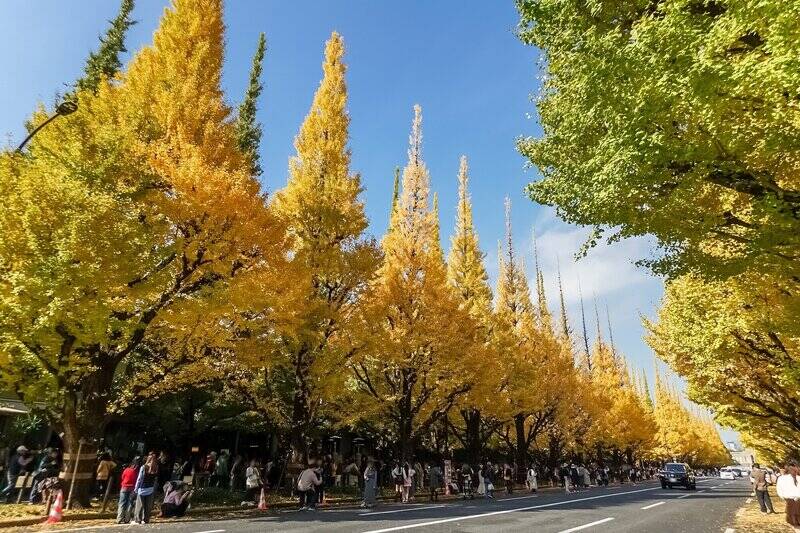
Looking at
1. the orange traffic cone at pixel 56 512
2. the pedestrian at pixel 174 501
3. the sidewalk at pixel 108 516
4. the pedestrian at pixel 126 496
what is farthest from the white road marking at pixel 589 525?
the orange traffic cone at pixel 56 512

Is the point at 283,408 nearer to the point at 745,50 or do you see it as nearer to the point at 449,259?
the point at 449,259

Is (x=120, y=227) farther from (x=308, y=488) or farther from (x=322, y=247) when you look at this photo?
(x=308, y=488)

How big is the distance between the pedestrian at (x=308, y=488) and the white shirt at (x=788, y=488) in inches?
467

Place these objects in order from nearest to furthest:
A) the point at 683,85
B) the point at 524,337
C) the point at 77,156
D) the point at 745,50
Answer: the point at 683,85
the point at 745,50
the point at 77,156
the point at 524,337

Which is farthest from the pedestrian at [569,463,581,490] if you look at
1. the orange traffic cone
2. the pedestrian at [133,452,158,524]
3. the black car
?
the orange traffic cone

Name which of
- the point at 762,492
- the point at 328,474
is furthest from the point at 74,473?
Answer: the point at 762,492

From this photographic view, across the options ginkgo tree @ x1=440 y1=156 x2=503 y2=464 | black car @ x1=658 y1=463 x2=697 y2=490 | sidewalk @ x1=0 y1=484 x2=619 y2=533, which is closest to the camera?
sidewalk @ x1=0 y1=484 x2=619 y2=533

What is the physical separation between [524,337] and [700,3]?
25.0 metres

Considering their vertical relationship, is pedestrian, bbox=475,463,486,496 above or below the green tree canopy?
below

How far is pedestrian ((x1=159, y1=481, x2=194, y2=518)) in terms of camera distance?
11.7m

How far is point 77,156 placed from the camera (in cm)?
1082

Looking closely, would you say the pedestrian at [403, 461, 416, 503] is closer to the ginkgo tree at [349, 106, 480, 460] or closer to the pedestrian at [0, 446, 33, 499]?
the ginkgo tree at [349, 106, 480, 460]

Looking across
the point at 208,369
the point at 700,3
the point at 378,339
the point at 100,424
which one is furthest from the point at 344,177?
the point at 700,3

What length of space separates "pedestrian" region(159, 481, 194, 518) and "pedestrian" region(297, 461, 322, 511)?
10.6 feet
